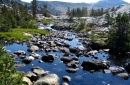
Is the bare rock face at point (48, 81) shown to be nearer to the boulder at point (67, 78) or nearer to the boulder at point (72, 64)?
the boulder at point (67, 78)

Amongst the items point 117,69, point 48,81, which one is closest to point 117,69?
point 117,69

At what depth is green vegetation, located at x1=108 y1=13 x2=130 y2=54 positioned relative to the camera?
7525 centimetres

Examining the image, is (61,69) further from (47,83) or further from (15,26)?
(15,26)

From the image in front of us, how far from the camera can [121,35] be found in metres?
76.2

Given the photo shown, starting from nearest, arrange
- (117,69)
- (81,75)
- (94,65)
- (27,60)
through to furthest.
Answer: (81,75) < (117,69) < (94,65) < (27,60)

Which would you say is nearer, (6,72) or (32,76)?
(6,72)

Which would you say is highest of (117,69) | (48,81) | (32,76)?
(48,81)

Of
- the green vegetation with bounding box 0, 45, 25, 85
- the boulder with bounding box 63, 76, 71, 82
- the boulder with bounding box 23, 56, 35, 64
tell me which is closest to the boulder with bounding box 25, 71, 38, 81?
the boulder with bounding box 63, 76, 71, 82

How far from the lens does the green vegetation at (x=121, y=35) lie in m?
75.2

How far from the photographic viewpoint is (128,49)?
75.8 m

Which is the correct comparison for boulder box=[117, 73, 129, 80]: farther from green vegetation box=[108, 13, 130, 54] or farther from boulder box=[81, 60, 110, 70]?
green vegetation box=[108, 13, 130, 54]

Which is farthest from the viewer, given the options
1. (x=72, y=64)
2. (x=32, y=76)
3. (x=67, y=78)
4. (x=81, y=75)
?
(x=72, y=64)

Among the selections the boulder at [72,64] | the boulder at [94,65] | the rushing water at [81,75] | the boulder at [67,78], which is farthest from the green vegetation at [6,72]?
the boulder at [94,65]

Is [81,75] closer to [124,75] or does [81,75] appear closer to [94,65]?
[94,65]
